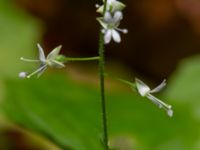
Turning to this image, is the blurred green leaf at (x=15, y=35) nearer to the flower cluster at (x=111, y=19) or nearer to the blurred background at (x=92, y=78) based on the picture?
the blurred background at (x=92, y=78)

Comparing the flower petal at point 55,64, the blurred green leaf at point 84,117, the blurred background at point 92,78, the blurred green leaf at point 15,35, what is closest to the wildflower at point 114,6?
the flower petal at point 55,64

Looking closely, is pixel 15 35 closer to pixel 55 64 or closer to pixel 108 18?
pixel 55 64

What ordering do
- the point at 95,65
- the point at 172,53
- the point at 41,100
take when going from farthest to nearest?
the point at 172,53, the point at 95,65, the point at 41,100

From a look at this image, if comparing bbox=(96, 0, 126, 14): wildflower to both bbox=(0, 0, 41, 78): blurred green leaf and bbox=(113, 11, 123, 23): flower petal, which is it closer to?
bbox=(113, 11, 123, 23): flower petal

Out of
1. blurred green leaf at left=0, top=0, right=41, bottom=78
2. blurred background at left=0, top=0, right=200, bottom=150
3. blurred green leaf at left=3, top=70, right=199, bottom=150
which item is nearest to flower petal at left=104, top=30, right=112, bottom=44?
blurred background at left=0, top=0, right=200, bottom=150

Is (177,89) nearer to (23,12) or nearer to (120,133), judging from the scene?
(120,133)

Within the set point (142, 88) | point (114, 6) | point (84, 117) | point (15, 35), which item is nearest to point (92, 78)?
point (15, 35)

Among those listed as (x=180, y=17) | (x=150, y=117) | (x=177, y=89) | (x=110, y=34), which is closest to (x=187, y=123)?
(x=150, y=117)
